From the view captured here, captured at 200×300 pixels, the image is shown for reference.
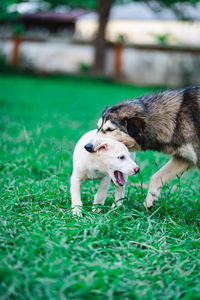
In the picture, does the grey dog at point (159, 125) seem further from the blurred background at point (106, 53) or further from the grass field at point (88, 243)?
the blurred background at point (106, 53)

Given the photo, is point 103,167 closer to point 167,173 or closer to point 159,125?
point 159,125

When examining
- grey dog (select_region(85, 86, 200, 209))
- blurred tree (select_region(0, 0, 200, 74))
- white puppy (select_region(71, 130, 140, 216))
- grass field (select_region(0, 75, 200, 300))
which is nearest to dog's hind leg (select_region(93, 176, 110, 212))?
white puppy (select_region(71, 130, 140, 216))

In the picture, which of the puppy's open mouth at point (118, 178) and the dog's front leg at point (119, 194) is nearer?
the puppy's open mouth at point (118, 178)

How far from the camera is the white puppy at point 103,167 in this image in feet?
11.0

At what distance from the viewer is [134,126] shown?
12.1 ft

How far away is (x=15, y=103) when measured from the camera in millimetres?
10727

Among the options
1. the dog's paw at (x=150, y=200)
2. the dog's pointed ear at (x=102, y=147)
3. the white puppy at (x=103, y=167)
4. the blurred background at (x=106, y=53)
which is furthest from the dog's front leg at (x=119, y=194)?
the blurred background at (x=106, y=53)

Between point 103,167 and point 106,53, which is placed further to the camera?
point 106,53

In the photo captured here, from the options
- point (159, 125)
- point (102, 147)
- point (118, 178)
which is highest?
point (159, 125)

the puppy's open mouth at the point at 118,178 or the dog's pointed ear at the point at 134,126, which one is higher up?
the dog's pointed ear at the point at 134,126

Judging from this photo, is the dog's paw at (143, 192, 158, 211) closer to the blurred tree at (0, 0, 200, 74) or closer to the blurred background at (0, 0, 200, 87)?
the blurred background at (0, 0, 200, 87)

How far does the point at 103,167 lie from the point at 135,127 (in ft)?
1.80

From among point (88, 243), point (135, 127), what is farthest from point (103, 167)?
point (88, 243)

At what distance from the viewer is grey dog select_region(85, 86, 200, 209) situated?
3682mm
